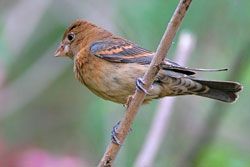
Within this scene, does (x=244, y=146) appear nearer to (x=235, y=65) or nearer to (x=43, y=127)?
(x=235, y=65)

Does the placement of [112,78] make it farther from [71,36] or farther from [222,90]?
[71,36]

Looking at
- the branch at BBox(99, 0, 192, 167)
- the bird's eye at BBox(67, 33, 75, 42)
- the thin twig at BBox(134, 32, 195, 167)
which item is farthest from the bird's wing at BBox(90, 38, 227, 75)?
the branch at BBox(99, 0, 192, 167)

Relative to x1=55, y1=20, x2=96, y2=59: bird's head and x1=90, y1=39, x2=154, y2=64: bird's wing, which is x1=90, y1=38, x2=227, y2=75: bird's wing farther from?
x1=55, y1=20, x2=96, y2=59: bird's head

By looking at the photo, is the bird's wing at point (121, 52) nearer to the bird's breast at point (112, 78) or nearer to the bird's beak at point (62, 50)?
the bird's breast at point (112, 78)

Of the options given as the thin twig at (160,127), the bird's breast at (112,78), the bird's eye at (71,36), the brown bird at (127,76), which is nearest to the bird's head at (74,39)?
the bird's eye at (71,36)

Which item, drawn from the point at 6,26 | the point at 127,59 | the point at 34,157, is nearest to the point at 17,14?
the point at 6,26
